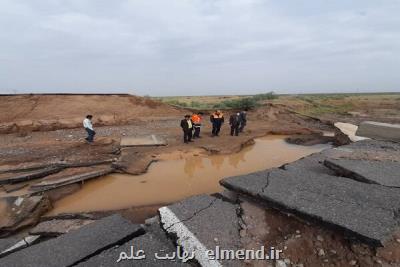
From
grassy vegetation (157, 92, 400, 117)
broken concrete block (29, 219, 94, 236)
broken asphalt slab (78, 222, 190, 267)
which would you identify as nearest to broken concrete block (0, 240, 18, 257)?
broken concrete block (29, 219, 94, 236)

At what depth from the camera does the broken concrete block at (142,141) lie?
10.8m

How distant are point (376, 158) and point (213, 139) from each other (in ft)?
23.6

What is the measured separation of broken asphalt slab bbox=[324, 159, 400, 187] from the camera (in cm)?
440

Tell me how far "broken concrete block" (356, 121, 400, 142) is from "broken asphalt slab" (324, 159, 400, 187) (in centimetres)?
390

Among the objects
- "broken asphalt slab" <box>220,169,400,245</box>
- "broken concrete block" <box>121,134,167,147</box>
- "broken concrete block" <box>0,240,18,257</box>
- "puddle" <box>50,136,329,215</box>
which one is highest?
"broken asphalt slab" <box>220,169,400,245</box>

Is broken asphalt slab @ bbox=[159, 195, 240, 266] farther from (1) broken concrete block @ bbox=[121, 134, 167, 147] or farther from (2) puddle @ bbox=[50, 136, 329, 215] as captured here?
(1) broken concrete block @ bbox=[121, 134, 167, 147]

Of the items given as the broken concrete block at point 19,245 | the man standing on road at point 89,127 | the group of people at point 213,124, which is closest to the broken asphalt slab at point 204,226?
the broken concrete block at point 19,245

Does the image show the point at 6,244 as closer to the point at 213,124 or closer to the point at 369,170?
the point at 369,170

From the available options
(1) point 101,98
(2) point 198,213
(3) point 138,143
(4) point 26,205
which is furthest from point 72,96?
(2) point 198,213

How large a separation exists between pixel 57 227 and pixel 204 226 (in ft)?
8.54

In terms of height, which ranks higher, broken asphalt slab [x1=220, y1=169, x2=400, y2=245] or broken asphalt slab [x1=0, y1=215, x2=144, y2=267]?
broken asphalt slab [x1=220, y1=169, x2=400, y2=245]

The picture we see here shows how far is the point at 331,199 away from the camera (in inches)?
144

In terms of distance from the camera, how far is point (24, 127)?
14453 mm

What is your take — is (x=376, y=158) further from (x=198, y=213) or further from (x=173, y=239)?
(x=173, y=239)
